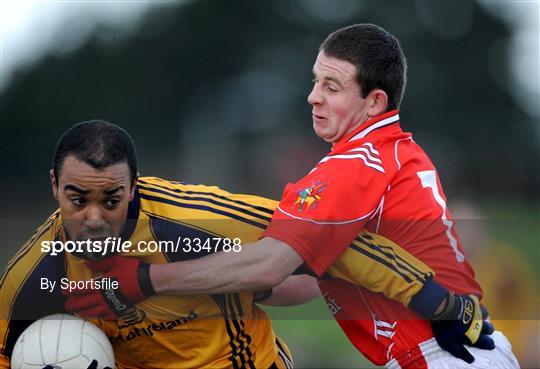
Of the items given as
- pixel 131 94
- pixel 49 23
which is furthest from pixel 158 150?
pixel 49 23

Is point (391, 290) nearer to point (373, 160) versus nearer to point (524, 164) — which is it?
point (373, 160)

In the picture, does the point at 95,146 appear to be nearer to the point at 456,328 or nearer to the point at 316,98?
the point at 316,98

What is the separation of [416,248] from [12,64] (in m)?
25.7

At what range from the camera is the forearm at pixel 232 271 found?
525 centimetres

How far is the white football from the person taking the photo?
5312 millimetres

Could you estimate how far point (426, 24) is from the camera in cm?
3322

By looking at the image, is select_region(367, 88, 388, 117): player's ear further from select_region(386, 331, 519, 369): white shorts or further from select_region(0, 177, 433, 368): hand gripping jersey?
select_region(386, 331, 519, 369): white shorts

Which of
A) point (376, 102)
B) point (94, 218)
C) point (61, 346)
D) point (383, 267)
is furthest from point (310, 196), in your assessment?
point (61, 346)

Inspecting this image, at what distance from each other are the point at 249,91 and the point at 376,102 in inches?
945

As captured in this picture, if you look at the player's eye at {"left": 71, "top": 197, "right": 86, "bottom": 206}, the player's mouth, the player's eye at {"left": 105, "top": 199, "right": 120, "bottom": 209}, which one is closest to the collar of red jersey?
the player's mouth

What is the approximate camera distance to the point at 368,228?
5.48 m

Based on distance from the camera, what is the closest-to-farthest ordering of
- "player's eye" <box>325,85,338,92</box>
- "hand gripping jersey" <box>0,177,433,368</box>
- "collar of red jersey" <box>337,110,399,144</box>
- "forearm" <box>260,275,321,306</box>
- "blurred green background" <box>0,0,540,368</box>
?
"hand gripping jersey" <box>0,177,433,368</box> < "collar of red jersey" <box>337,110,399,144</box> < "player's eye" <box>325,85,338,92</box> < "forearm" <box>260,275,321,306</box> < "blurred green background" <box>0,0,540,368</box>

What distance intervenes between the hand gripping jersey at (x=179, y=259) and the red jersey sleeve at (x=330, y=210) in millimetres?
141

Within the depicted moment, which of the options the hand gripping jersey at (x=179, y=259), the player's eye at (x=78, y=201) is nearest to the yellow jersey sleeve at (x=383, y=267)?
the hand gripping jersey at (x=179, y=259)
